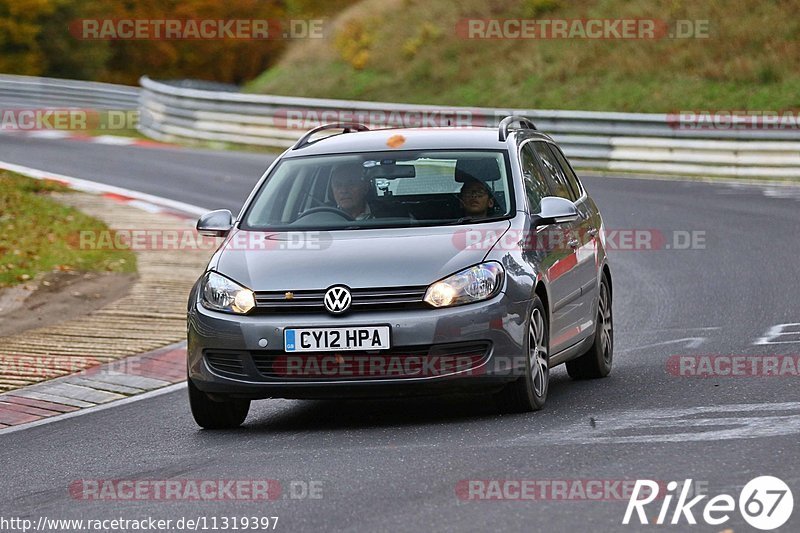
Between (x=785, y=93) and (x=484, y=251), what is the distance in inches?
862

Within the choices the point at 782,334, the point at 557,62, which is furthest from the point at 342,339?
the point at 557,62

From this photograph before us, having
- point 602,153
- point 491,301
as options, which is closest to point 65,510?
point 491,301

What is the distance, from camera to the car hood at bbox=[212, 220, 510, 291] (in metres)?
8.23

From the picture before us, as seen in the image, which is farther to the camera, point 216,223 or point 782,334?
point 782,334

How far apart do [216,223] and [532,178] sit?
6.49 ft

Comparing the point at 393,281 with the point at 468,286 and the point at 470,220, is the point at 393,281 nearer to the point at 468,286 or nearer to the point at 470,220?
the point at 468,286

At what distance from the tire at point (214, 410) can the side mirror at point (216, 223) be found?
41.9 inches

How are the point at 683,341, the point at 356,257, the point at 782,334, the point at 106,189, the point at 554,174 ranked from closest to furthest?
the point at 356,257, the point at 554,174, the point at 782,334, the point at 683,341, the point at 106,189

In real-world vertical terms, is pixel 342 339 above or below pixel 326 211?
below

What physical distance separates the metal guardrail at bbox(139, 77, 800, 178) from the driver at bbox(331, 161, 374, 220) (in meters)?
15.6

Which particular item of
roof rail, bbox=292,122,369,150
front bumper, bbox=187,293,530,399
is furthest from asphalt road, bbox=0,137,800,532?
roof rail, bbox=292,122,369,150

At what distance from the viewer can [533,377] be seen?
8586 mm

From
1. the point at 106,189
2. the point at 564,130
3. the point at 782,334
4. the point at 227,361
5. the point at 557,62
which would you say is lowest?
the point at 557,62

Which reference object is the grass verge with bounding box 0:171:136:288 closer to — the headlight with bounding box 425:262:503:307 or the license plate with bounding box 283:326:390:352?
the license plate with bounding box 283:326:390:352
